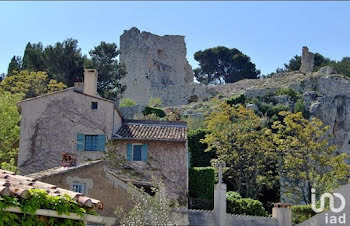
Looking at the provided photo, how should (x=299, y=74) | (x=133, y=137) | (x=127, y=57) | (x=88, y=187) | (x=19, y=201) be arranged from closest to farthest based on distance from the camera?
(x=19, y=201) < (x=88, y=187) < (x=133, y=137) < (x=299, y=74) < (x=127, y=57)

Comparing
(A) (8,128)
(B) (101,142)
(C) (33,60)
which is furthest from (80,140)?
(C) (33,60)

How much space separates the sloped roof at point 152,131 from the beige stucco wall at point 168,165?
0.86 ft

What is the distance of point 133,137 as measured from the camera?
28219mm

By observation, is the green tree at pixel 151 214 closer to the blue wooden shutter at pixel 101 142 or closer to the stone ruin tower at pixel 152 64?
the blue wooden shutter at pixel 101 142

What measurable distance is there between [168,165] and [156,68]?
43079 mm

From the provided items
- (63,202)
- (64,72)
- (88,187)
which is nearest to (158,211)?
(88,187)

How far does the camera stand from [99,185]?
19406mm

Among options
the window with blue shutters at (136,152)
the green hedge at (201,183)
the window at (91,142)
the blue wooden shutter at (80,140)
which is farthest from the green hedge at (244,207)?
the blue wooden shutter at (80,140)

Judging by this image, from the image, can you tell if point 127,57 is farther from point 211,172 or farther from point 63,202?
point 63,202

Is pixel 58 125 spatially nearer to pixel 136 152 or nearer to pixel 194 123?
pixel 136 152

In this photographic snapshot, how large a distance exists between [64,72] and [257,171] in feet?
74.1

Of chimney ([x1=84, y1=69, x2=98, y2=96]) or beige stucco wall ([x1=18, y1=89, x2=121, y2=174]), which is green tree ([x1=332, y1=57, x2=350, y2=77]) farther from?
beige stucco wall ([x1=18, y1=89, x2=121, y2=174])

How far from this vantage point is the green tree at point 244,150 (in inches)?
1375

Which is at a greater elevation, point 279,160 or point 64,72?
point 64,72
